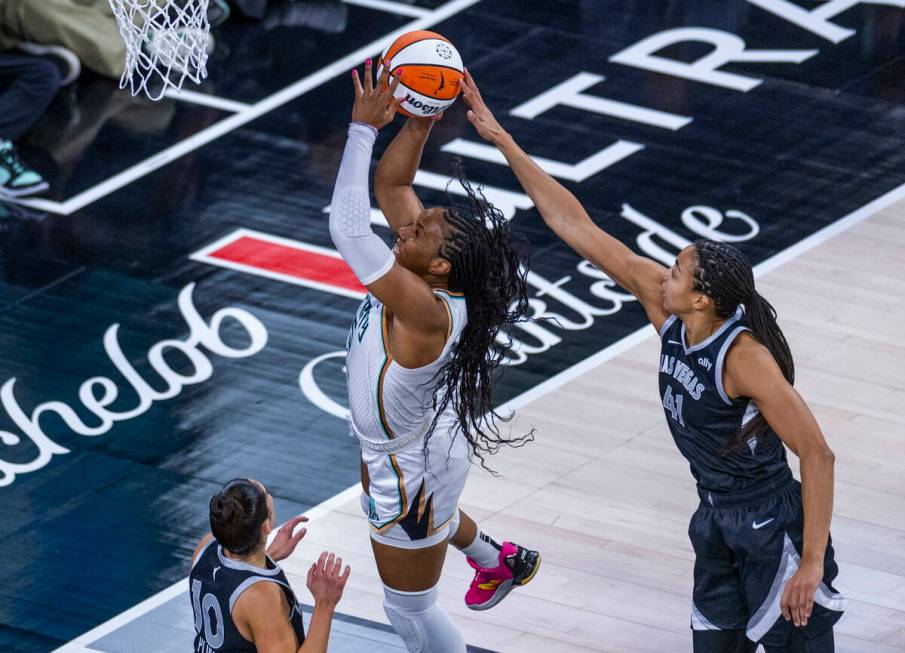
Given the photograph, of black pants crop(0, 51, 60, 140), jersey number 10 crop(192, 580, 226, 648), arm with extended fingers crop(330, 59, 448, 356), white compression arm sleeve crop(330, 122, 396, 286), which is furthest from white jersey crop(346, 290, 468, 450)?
black pants crop(0, 51, 60, 140)

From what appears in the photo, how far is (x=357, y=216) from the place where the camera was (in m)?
5.44

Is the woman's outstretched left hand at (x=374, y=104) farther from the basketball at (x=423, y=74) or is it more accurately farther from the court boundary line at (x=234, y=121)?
the court boundary line at (x=234, y=121)

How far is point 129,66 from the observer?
775cm

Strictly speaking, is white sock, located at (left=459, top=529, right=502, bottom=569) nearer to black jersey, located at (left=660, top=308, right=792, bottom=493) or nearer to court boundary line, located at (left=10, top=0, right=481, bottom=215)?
black jersey, located at (left=660, top=308, right=792, bottom=493)

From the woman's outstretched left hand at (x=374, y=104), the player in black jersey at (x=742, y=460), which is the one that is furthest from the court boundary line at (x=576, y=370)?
the woman's outstretched left hand at (x=374, y=104)

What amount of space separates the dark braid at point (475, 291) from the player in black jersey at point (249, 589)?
88 cm

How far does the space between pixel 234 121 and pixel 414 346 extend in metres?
6.03

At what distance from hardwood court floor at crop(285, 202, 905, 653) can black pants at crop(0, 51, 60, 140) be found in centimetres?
400

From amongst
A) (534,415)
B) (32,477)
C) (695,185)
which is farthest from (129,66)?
(695,185)

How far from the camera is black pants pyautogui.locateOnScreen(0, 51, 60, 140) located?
35.8 ft

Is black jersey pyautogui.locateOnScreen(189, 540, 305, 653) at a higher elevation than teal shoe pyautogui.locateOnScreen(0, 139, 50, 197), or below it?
higher

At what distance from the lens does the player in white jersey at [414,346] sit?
18.2 ft

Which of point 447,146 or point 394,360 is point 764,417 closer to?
point 394,360

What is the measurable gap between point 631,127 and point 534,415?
3.41 meters
